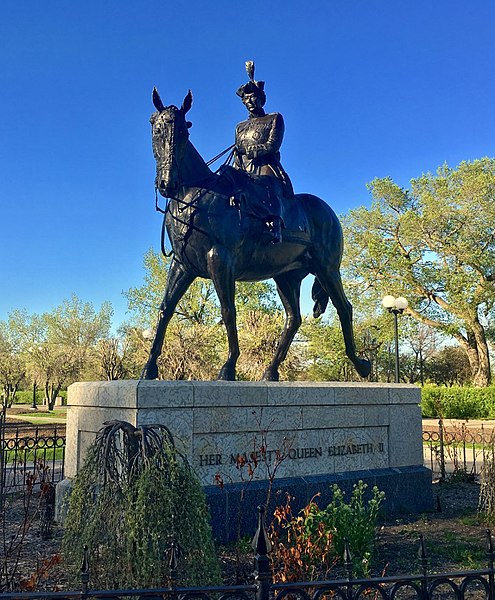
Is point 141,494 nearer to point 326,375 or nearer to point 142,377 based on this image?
point 142,377

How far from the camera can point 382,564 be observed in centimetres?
580

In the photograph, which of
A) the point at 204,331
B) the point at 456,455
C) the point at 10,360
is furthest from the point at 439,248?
the point at 10,360

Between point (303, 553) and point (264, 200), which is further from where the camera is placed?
point (264, 200)

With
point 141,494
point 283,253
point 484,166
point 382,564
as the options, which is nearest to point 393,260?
point 484,166

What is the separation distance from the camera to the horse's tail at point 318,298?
9398mm

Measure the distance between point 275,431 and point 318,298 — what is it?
2897 millimetres

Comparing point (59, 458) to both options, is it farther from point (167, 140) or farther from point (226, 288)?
point (167, 140)

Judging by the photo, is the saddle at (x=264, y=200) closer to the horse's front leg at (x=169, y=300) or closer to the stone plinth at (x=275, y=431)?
the horse's front leg at (x=169, y=300)

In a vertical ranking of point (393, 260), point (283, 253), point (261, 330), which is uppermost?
point (393, 260)

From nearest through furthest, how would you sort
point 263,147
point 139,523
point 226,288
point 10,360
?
point 139,523 < point 226,288 < point 263,147 < point 10,360

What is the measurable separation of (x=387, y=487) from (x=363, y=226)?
29.6 m

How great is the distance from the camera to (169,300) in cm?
750

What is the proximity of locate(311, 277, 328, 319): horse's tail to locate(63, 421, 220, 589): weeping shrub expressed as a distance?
5445mm

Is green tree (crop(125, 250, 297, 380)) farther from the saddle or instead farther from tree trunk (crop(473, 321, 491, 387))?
the saddle
